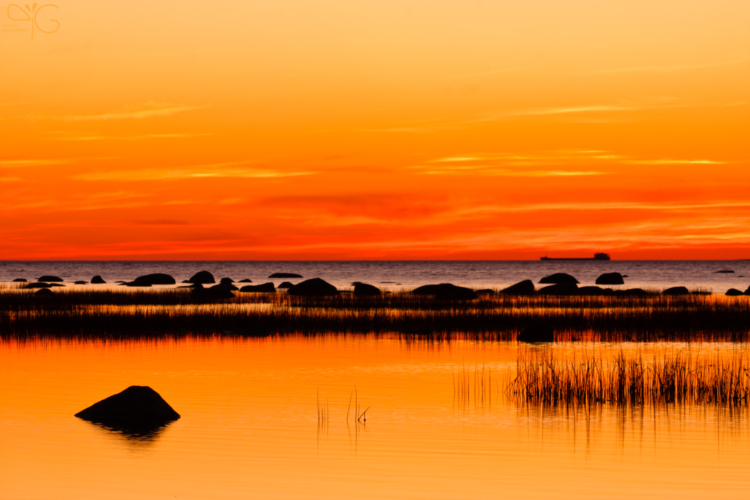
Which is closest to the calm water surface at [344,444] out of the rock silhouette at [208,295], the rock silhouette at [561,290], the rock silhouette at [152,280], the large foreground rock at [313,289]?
the rock silhouette at [208,295]

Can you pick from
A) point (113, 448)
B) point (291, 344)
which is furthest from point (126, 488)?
point (291, 344)

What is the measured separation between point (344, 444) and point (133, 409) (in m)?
4.29

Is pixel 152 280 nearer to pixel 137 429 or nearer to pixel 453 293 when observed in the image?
pixel 453 293

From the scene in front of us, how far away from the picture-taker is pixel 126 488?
38.3ft

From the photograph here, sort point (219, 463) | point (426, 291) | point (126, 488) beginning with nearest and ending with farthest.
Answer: point (126, 488) → point (219, 463) → point (426, 291)

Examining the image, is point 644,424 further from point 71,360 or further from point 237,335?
point 237,335

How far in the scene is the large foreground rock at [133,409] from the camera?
16.1m

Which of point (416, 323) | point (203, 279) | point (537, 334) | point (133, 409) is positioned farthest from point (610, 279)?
point (133, 409)

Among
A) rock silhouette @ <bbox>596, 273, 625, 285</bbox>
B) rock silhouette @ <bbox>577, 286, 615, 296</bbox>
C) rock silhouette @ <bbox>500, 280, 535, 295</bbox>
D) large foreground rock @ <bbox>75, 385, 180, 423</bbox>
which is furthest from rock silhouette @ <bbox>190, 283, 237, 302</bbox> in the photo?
rock silhouette @ <bbox>596, 273, 625, 285</bbox>

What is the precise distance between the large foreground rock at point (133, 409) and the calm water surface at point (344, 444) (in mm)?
399

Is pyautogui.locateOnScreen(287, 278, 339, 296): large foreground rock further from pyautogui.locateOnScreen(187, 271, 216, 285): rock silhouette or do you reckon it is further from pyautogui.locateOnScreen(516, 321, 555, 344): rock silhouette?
pyautogui.locateOnScreen(187, 271, 216, 285): rock silhouette

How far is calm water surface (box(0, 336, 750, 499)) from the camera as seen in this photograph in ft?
38.8

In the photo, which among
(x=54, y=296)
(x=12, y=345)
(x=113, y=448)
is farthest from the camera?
(x=54, y=296)

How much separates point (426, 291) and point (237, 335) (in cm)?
2963
